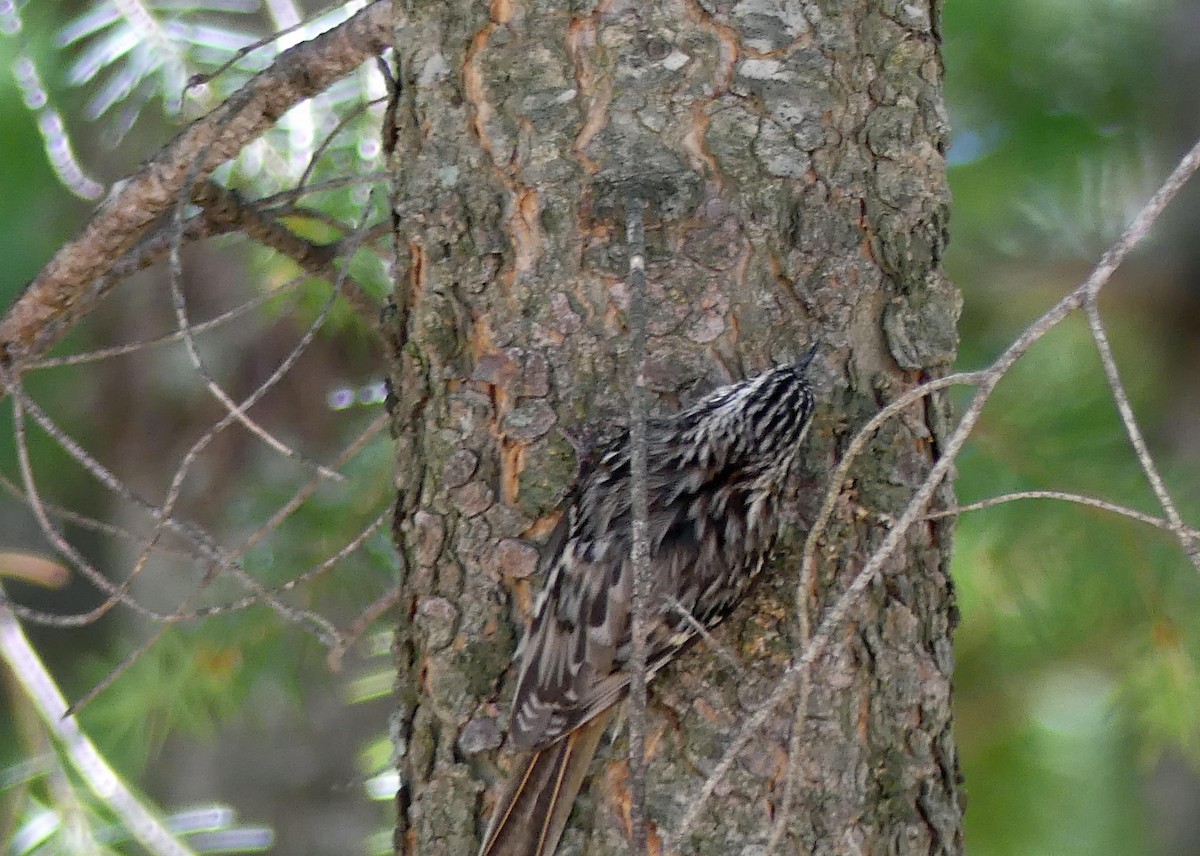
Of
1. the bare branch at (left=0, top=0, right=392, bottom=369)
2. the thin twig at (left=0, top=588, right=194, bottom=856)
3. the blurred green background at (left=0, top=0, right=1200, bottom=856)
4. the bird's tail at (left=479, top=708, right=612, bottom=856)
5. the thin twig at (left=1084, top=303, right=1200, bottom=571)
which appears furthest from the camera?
the blurred green background at (left=0, top=0, right=1200, bottom=856)

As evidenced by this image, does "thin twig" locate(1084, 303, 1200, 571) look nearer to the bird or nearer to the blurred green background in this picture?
the bird

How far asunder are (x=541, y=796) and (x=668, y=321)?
21.8 inches

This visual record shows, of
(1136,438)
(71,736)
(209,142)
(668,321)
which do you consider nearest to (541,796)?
(668,321)

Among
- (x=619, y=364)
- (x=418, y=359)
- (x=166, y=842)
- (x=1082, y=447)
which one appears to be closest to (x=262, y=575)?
(x=166, y=842)

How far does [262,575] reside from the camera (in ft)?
8.81

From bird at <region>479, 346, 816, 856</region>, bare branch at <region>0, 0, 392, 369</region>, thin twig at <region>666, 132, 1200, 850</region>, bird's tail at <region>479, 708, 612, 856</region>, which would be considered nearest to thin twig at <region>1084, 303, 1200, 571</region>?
thin twig at <region>666, 132, 1200, 850</region>

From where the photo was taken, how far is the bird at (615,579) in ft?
4.98

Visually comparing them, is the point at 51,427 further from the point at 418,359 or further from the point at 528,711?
the point at 528,711

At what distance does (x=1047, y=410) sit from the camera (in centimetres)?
257

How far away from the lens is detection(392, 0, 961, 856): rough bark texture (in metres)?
1.56

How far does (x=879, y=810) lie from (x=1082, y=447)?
116 centimetres

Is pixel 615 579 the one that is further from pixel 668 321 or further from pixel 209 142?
pixel 209 142

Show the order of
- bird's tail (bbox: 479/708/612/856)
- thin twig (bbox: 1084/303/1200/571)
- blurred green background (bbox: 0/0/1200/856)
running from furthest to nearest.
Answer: blurred green background (bbox: 0/0/1200/856), bird's tail (bbox: 479/708/612/856), thin twig (bbox: 1084/303/1200/571)

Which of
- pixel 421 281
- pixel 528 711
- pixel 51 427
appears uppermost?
pixel 421 281
